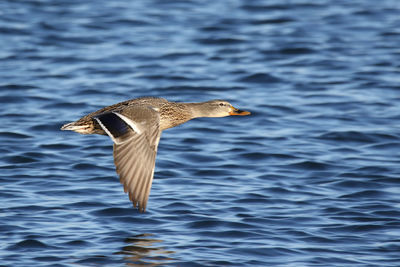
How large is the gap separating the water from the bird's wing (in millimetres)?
651

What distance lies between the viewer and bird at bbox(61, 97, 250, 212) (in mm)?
6176

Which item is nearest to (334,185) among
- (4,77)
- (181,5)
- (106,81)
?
(106,81)

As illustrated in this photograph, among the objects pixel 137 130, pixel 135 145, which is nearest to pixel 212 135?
pixel 137 130

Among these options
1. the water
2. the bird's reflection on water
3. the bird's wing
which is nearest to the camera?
the bird's wing

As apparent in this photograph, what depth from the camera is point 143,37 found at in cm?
1514

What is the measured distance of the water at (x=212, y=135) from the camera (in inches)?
269

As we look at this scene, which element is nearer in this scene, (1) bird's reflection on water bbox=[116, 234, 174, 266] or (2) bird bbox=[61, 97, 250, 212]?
(2) bird bbox=[61, 97, 250, 212]

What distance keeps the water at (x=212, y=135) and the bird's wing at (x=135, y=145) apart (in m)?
0.65

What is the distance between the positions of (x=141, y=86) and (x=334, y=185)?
4.59 m

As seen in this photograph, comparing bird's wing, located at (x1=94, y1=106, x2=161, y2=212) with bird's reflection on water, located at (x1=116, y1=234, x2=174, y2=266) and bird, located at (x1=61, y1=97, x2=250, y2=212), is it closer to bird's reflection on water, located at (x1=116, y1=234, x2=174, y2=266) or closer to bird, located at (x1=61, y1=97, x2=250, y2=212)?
bird, located at (x1=61, y1=97, x2=250, y2=212)

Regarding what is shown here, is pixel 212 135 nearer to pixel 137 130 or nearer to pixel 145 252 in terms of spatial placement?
pixel 137 130

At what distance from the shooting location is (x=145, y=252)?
6.52 m

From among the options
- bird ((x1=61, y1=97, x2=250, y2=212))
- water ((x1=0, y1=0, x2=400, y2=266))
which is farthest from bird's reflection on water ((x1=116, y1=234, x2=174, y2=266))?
bird ((x1=61, y1=97, x2=250, y2=212))

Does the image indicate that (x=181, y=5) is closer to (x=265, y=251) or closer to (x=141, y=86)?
(x=141, y=86)
